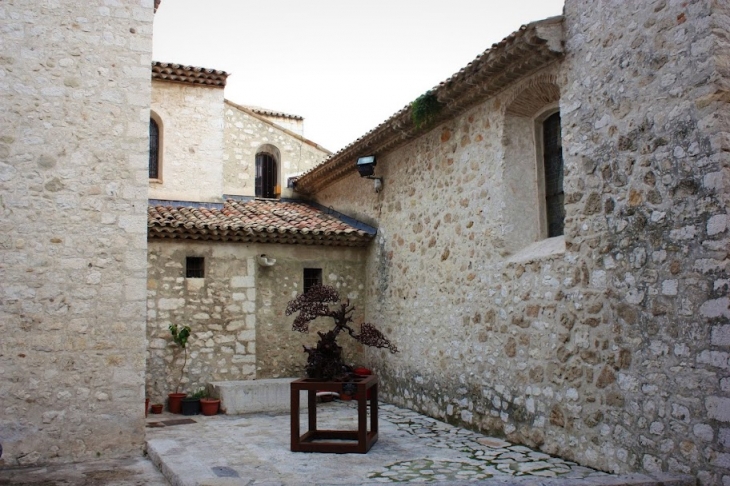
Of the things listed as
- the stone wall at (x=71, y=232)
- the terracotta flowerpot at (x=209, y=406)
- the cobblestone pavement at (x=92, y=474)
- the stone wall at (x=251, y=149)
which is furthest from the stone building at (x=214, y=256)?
the cobblestone pavement at (x=92, y=474)

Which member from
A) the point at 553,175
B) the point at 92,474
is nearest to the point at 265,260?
the point at 92,474

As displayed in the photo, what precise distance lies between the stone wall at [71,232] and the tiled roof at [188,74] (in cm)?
475

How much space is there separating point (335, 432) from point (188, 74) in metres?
8.20

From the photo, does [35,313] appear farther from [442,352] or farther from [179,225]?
[442,352]

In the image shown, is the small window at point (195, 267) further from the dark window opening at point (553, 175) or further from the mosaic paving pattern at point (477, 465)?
the dark window opening at point (553, 175)

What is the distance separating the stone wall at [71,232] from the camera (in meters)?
6.98

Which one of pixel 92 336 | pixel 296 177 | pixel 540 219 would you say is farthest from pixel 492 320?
pixel 296 177

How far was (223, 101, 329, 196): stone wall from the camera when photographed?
1503 centimetres

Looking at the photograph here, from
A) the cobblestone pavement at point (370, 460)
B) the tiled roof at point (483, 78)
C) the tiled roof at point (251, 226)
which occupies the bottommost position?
the cobblestone pavement at point (370, 460)

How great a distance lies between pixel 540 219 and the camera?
7.67 metres

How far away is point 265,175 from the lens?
15844mm

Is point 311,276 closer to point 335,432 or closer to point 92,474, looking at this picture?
point 335,432

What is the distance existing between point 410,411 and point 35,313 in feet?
17.4

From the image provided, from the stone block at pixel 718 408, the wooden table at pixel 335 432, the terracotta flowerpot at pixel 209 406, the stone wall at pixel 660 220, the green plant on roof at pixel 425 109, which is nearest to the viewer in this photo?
the stone block at pixel 718 408
